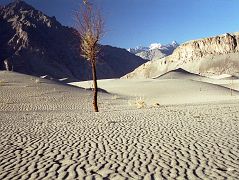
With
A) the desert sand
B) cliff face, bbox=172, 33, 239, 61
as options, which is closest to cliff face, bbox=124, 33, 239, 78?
cliff face, bbox=172, 33, 239, 61

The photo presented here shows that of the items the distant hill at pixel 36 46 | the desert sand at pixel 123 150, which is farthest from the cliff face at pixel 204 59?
the desert sand at pixel 123 150

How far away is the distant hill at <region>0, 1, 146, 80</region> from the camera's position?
148m

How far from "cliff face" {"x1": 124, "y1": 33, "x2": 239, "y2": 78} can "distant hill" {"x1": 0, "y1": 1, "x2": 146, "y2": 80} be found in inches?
955

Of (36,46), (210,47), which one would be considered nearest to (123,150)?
(36,46)

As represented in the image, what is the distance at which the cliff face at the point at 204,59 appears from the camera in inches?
6329

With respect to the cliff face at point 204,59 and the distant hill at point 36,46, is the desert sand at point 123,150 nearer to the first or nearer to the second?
the distant hill at point 36,46

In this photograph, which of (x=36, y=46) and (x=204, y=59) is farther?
(x=204, y=59)

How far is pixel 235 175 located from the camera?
708cm

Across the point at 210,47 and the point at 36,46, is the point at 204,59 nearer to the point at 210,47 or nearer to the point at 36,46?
the point at 210,47

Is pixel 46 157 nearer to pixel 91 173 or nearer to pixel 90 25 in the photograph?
pixel 91 173

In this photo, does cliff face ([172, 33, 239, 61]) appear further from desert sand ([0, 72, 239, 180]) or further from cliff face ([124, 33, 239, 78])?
desert sand ([0, 72, 239, 180])

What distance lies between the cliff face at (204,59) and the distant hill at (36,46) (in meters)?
24.3

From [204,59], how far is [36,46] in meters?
69.3

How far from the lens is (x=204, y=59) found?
170750 millimetres
